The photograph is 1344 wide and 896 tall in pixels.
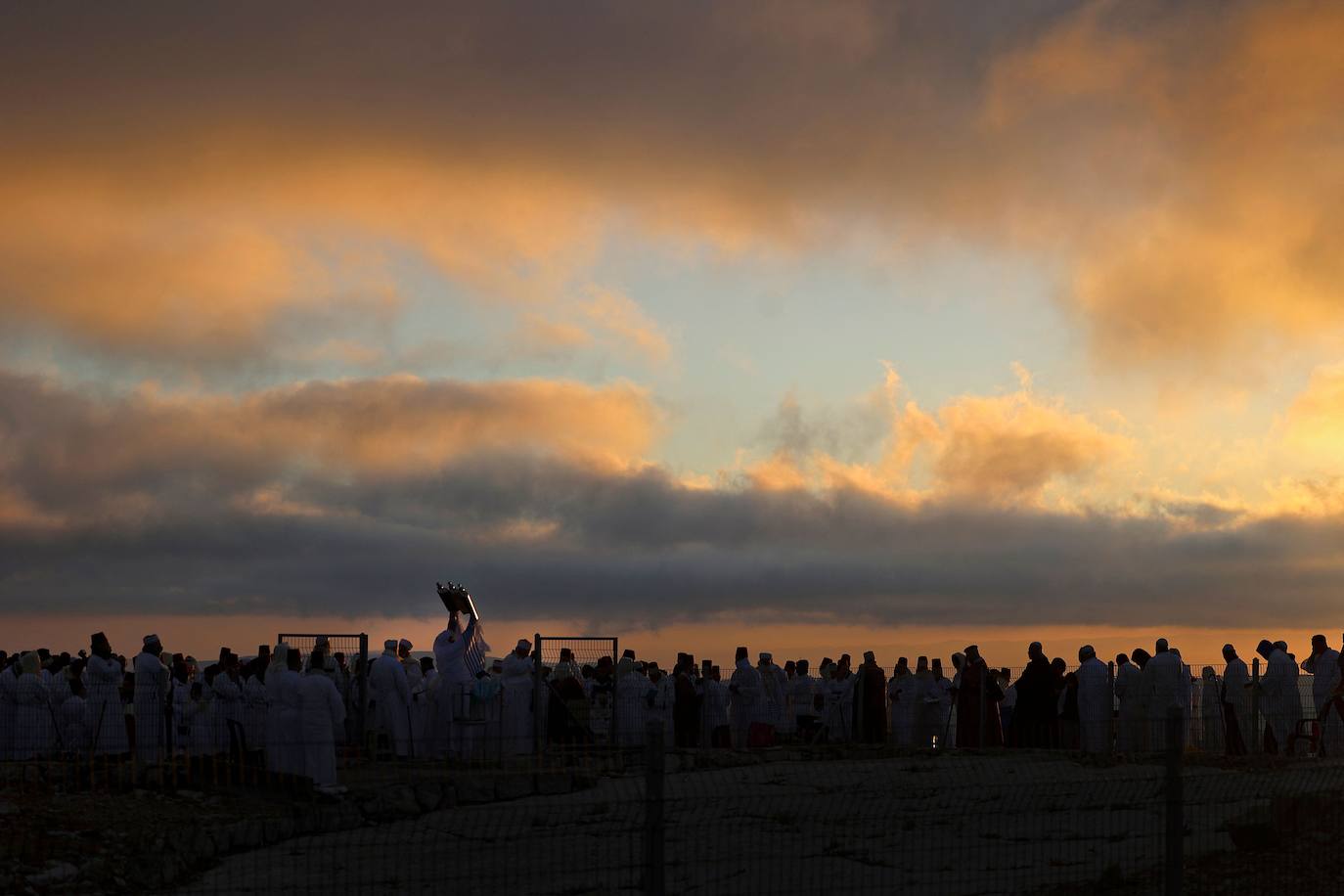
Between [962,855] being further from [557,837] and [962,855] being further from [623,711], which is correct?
[623,711]

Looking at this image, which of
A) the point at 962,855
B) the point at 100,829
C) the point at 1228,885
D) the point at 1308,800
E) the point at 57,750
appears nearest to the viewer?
the point at 1228,885

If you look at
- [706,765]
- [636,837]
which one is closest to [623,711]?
[706,765]

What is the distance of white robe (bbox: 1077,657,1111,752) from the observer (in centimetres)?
2781

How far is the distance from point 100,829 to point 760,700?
1417 centimetres

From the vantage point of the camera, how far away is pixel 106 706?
2455cm

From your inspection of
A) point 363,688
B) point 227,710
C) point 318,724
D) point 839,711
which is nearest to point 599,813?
point 318,724

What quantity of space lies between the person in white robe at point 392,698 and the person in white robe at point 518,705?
5.52 ft

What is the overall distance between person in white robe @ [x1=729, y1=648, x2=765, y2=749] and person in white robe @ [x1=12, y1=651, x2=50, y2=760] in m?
12.4

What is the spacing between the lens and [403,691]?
2606 cm

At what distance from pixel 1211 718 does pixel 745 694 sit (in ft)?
28.3

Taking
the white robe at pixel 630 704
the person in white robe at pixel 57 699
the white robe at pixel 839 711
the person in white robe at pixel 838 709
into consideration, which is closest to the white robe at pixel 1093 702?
the white robe at pixel 839 711

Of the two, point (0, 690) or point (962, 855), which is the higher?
point (0, 690)

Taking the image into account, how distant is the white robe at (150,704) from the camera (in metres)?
24.0

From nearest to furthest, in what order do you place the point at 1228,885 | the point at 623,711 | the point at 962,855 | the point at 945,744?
the point at 1228,885 < the point at 962,855 < the point at 623,711 < the point at 945,744
